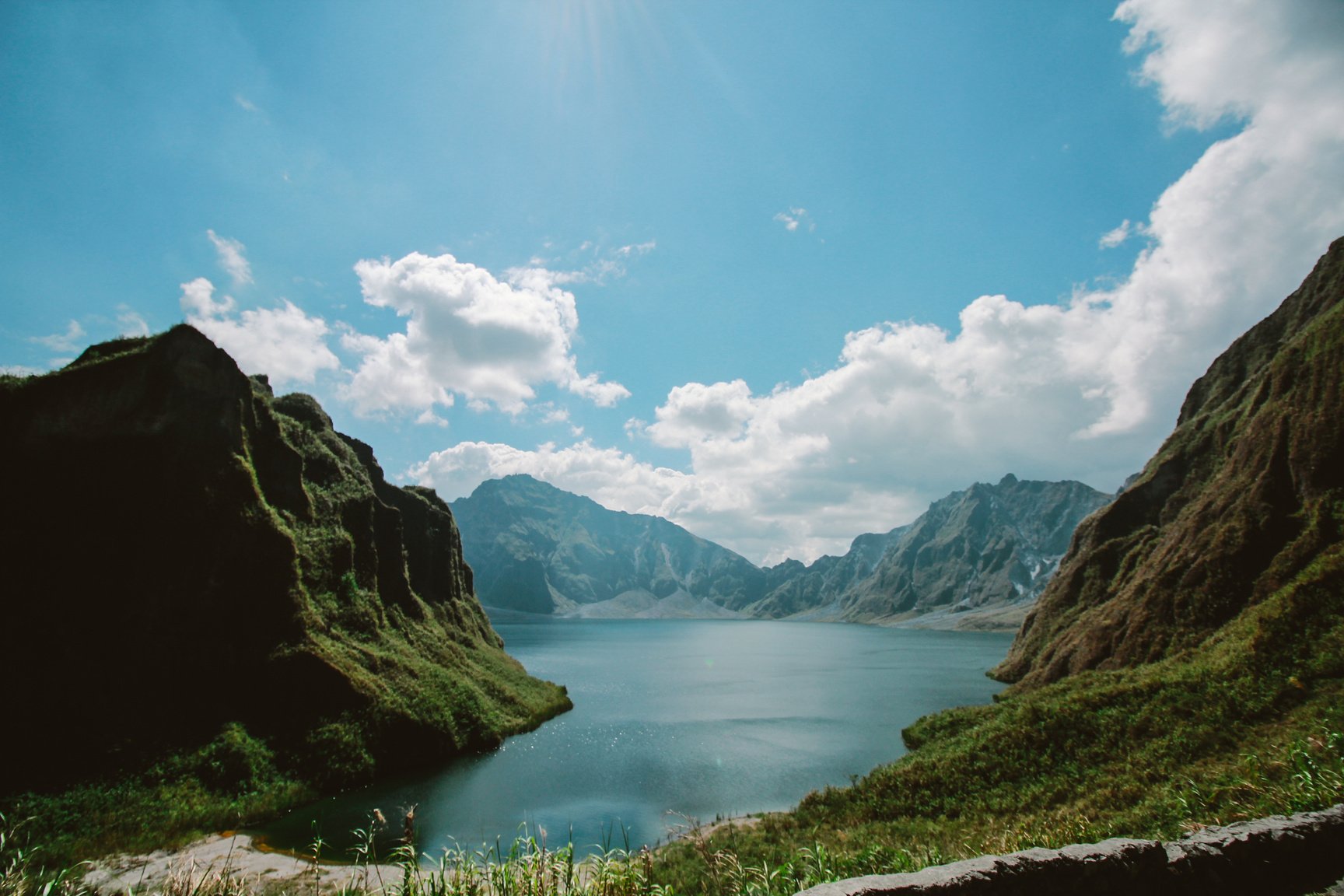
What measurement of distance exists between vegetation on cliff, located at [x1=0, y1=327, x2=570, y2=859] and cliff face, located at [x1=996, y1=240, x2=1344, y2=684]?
195ft

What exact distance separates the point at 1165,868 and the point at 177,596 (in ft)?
170

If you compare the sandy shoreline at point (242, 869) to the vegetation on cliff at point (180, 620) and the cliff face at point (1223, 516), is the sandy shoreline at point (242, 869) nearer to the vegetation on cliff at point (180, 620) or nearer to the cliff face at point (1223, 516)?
the vegetation on cliff at point (180, 620)

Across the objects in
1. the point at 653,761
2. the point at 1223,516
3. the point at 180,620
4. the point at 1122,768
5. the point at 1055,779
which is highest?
the point at 1223,516

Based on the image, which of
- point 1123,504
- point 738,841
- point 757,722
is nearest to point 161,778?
point 738,841

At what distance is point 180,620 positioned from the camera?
39.9 m

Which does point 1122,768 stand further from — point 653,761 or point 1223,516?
point 1223,516

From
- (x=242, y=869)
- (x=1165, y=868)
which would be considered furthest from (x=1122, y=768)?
(x=242, y=869)

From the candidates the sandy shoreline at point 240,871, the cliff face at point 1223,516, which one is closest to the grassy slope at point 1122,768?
the cliff face at point 1223,516

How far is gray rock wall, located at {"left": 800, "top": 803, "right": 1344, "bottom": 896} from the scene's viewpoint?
915 cm

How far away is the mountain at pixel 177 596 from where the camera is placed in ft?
113

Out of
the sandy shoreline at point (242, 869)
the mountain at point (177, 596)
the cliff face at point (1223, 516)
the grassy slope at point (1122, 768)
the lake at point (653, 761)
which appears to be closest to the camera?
the grassy slope at point (1122, 768)

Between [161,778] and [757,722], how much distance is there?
52.5m

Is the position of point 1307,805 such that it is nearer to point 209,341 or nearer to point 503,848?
point 503,848

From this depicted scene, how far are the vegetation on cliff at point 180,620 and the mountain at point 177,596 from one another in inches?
4.4
